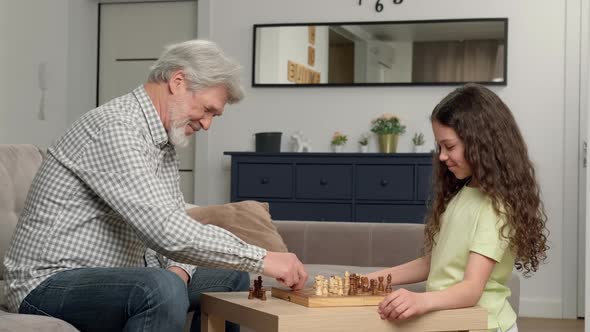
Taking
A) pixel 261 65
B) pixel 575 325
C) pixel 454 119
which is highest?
pixel 261 65

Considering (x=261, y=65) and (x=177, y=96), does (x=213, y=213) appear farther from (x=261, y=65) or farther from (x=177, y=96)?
(x=261, y=65)

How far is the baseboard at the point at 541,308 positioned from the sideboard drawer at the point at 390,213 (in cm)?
86

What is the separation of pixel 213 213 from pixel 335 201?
2.19m

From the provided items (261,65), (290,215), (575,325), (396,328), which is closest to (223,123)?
(261,65)

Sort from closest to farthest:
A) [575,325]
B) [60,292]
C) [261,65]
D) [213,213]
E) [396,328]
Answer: [396,328] → [60,292] → [213,213] → [575,325] → [261,65]

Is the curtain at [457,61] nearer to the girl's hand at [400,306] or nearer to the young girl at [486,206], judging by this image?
the young girl at [486,206]

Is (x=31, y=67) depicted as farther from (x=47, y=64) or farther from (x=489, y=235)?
(x=489, y=235)

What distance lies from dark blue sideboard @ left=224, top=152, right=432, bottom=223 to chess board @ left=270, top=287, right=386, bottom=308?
3.61m

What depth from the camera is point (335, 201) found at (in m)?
5.76

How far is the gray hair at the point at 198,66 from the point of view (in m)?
2.27

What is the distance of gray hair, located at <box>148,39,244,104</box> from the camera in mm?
2266

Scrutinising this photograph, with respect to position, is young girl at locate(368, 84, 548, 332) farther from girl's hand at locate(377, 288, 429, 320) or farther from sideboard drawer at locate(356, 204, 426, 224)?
sideboard drawer at locate(356, 204, 426, 224)

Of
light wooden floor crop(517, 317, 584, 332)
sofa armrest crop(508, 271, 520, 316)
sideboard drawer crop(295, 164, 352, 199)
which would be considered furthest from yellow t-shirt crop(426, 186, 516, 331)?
sideboard drawer crop(295, 164, 352, 199)

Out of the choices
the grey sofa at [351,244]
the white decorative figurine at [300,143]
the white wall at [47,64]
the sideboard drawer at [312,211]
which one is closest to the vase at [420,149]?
the sideboard drawer at [312,211]
